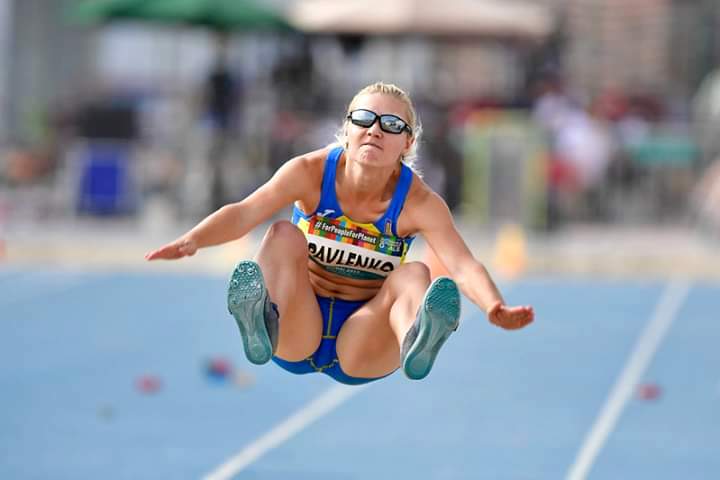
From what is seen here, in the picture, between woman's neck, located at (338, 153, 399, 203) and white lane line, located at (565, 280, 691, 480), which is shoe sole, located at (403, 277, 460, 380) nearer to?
woman's neck, located at (338, 153, 399, 203)

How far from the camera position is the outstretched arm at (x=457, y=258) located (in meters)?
5.75

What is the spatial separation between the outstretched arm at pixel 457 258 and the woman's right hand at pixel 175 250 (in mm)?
967

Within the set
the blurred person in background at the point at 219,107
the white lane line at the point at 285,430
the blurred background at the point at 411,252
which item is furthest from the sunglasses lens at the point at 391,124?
the blurred person in background at the point at 219,107

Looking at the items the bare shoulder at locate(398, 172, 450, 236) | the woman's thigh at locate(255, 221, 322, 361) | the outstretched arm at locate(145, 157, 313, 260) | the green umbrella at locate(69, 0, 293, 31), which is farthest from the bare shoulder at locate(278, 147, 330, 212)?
the green umbrella at locate(69, 0, 293, 31)

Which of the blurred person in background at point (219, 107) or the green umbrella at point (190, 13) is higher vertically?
the green umbrella at point (190, 13)

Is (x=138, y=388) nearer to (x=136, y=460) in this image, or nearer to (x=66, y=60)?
(x=136, y=460)

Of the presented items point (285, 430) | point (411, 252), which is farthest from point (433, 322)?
point (411, 252)

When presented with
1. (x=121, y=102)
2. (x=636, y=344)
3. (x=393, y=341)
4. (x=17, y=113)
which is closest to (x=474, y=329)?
(x=636, y=344)

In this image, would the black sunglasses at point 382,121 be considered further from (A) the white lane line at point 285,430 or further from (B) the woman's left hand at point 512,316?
(A) the white lane line at point 285,430

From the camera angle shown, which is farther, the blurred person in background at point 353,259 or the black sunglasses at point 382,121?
the black sunglasses at point 382,121

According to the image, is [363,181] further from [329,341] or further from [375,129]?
[329,341]

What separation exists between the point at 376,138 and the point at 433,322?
2.59ft

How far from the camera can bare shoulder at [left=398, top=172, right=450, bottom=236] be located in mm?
6363

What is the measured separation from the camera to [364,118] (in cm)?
628
